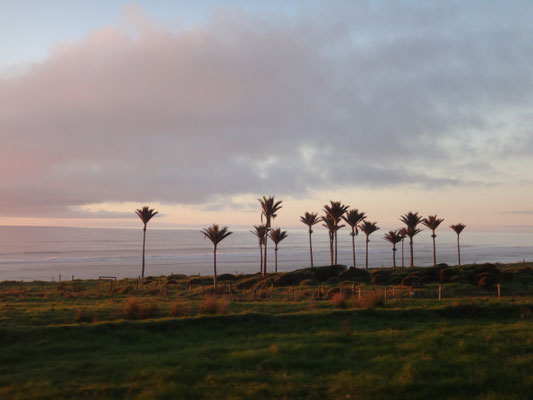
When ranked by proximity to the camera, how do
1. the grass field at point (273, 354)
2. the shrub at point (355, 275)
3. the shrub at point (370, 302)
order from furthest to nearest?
the shrub at point (355, 275), the shrub at point (370, 302), the grass field at point (273, 354)

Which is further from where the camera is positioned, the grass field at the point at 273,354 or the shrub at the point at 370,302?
the shrub at the point at 370,302

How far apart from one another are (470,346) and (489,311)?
825 cm

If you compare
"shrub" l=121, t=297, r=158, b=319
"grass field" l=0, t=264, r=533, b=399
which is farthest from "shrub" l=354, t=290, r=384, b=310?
"shrub" l=121, t=297, r=158, b=319

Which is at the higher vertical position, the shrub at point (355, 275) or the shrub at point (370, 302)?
the shrub at point (370, 302)

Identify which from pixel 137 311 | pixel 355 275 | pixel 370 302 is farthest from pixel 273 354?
pixel 355 275

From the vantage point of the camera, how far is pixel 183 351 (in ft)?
40.1

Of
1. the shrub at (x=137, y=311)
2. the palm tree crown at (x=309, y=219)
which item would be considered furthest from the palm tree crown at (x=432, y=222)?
the shrub at (x=137, y=311)

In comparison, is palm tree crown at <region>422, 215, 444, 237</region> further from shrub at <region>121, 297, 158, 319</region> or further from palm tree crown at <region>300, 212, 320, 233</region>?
shrub at <region>121, 297, 158, 319</region>

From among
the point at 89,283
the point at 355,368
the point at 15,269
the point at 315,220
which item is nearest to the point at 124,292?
the point at 89,283

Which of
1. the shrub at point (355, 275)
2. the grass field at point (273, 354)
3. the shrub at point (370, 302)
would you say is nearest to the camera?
the grass field at point (273, 354)

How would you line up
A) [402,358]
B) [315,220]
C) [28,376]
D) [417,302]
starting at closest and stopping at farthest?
[28,376] → [402,358] → [417,302] → [315,220]

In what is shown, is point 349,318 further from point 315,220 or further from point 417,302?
point 315,220

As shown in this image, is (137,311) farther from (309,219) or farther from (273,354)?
(309,219)

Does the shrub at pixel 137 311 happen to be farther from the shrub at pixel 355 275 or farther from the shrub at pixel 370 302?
the shrub at pixel 355 275
